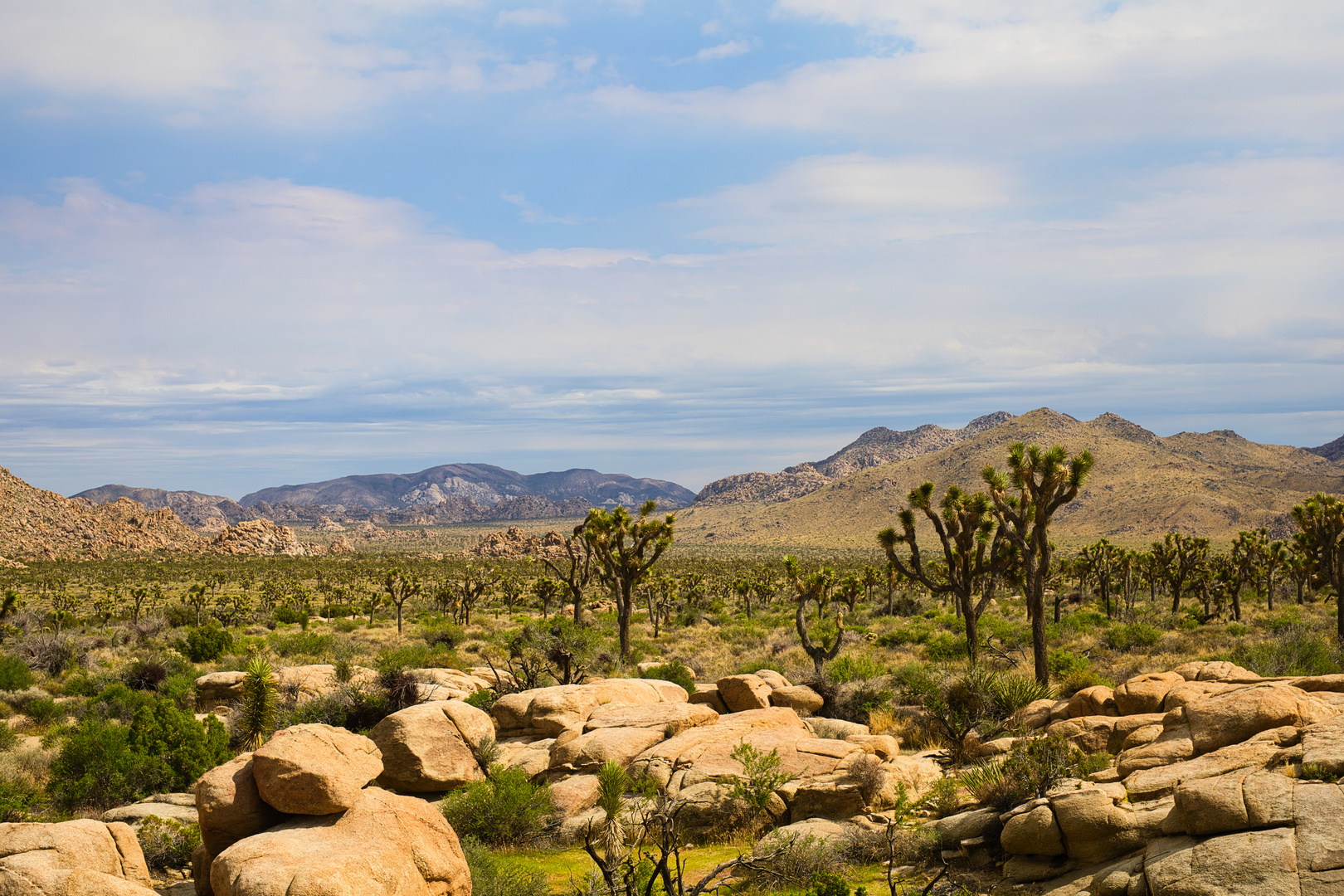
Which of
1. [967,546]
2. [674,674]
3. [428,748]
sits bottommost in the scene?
[674,674]

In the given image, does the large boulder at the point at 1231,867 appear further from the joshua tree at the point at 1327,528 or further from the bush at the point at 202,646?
the bush at the point at 202,646

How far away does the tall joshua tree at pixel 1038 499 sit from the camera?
1856 cm

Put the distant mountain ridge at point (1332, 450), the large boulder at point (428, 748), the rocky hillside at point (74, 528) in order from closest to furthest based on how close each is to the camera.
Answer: the large boulder at point (428, 748) < the rocky hillside at point (74, 528) < the distant mountain ridge at point (1332, 450)

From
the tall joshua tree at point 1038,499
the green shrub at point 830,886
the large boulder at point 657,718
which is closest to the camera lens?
the green shrub at point 830,886

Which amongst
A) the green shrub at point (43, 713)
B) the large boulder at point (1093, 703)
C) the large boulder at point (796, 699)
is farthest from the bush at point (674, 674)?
the green shrub at point (43, 713)

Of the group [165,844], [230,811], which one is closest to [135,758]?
[165,844]

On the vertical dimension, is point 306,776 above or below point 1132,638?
above

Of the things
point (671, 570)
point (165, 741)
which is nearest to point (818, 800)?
point (165, 741)

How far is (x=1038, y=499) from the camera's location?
62.2 ft

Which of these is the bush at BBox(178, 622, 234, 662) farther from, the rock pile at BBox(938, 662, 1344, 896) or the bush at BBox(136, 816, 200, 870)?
the rock pile at BBox(938, 662, 1344, 896)

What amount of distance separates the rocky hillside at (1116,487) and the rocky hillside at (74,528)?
103924 mm

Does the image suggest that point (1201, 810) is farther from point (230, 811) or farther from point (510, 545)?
point (510, 545)

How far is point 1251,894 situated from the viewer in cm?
692

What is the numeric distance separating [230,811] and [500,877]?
3.57 metres
